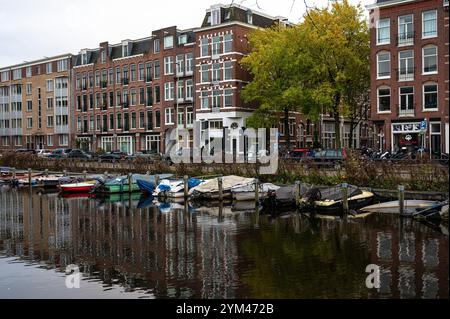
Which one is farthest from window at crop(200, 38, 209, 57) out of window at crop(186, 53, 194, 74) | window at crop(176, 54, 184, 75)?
window at crop(176, 54, 184, 75)

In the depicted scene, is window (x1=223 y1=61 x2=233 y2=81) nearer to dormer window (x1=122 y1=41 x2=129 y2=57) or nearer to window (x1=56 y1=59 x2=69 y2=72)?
dormer window (x1=122 y1=41 x2=129 y2=57)

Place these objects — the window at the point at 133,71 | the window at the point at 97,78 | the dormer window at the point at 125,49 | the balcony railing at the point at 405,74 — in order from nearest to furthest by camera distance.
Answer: the balcony railing at the point at 405,74 < the window at the point at 133,71 < the dormer window at the point at 125,49 < the window at the point at 97,78

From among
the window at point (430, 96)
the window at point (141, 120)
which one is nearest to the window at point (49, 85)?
the window at point (141, 120)

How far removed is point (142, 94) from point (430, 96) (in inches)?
1652

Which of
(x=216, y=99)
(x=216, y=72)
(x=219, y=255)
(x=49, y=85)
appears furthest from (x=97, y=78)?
(x=219, y=255)

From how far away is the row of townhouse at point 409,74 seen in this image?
161 feet

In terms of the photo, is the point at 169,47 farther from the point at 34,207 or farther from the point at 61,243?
the point at 61,243

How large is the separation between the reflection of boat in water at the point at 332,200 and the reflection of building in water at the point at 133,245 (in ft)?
18.8

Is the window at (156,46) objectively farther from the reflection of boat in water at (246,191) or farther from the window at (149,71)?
the reflection of boat in water at (246,191)

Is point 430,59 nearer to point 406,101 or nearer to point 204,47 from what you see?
point 406,101

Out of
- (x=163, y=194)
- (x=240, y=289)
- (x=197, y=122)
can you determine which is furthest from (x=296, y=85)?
(x=240, y=289)

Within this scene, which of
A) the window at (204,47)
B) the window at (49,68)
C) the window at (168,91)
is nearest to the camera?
the window at (204,47)

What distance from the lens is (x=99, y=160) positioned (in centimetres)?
5947
